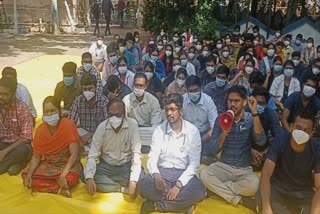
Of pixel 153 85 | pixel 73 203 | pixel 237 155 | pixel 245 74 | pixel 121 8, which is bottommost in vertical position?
pixel 73 203

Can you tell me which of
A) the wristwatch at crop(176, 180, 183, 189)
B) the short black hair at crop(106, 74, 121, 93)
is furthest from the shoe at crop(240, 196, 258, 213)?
the short black hair at crop(106, 74, 121, 93)

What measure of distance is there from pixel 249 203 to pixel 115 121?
1546 millimetres

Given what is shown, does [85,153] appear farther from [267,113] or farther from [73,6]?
[73,6]

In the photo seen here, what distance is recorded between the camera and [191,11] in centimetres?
1433

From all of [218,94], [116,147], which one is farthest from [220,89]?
[116,147]

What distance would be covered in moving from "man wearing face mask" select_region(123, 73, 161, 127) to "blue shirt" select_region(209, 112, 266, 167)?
4.09ft

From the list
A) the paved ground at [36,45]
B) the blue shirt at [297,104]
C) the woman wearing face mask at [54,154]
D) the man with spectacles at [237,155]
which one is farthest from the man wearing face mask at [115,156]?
the paved ground at [36,45]

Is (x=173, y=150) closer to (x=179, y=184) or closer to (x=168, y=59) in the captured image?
(x=179, y=184)

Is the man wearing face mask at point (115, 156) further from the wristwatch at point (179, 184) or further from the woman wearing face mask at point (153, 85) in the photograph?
the woman wearing face mask at point (153, 85)

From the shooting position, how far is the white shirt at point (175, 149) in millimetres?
3975

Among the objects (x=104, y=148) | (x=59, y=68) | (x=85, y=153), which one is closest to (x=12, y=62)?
(x=59, y=68)

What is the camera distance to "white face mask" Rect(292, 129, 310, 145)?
3.41 m

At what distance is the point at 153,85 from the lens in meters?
6.71

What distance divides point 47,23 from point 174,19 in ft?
25.6
